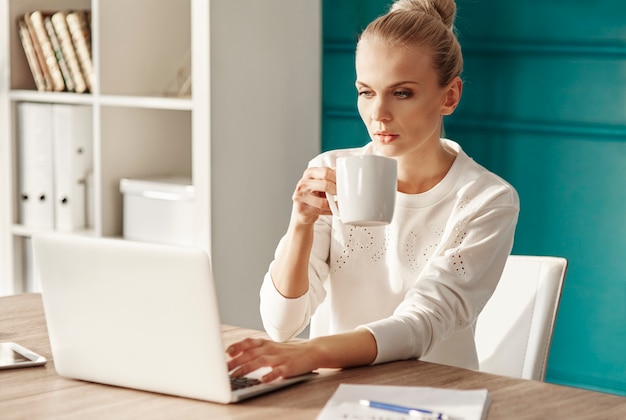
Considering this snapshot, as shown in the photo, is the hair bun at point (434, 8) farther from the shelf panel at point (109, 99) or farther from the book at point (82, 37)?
the book at point (82, 37)

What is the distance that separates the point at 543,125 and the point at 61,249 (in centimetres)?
164

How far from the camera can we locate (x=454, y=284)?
1570mm

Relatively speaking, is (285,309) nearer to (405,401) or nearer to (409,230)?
(409,230)

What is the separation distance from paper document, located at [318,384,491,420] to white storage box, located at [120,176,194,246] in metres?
1.65

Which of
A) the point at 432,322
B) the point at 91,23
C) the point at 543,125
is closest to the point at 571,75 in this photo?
the point at 543,125

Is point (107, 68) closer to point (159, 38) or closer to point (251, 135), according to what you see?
point (159, 38)

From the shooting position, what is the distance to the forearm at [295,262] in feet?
5.46

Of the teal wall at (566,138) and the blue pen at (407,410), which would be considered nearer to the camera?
the blue pen at (407,410)

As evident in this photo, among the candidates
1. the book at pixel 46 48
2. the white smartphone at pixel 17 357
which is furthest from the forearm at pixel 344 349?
the book at pixel 46 48

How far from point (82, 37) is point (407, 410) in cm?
221

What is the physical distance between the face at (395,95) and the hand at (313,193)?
184mm

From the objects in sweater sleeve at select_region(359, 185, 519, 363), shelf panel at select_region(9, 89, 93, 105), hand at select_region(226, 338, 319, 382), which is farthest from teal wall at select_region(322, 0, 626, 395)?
hand at select_region(226, 338, 319, 382)

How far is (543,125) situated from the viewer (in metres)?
2.57

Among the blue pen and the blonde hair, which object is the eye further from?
the blue pen
